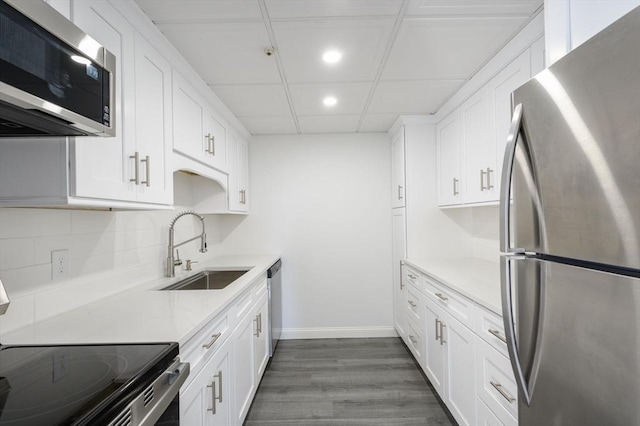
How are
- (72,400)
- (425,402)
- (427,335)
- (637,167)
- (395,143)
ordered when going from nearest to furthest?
1. (637,167)
2. (72,400)
3. (425,402)
4. (427,335)
5. (395,143)

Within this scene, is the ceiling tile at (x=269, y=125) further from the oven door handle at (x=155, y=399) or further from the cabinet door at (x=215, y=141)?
the oven door handle at (x=155, y=399)

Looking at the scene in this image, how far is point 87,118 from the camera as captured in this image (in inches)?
33.4

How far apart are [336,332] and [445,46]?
295 cm

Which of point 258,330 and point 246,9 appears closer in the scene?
point 246,9

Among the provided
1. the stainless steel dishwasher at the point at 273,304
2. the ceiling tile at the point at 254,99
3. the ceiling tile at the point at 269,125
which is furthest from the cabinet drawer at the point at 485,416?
the ceiling tile at the point at 269,125

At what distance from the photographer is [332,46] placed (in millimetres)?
1726

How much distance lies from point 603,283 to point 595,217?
5.6 inches

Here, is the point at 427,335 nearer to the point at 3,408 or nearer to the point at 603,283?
the point at 603,283

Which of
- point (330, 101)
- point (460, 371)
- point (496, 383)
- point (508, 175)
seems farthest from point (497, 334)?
point (330, 101)

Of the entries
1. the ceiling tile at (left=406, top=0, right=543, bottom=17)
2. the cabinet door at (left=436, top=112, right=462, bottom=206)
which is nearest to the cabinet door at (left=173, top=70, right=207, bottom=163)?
the ceiling tile at (left=406, top=0, right=543, bottom=17)

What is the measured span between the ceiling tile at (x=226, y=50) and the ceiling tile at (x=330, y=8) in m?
0.15

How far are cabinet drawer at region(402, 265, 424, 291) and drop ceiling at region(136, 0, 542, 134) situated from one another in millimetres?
1504

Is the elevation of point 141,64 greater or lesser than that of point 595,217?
greater

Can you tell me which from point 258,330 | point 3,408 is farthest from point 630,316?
point 258,330
